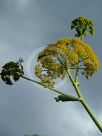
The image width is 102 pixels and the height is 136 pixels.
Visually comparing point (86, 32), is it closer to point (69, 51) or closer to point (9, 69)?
point (69, 51)

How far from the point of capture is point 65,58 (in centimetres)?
1098

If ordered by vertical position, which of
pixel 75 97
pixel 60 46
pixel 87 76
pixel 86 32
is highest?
pixel 86 32

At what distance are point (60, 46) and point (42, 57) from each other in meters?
0.67

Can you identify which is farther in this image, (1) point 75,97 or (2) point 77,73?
(2) point 77,73

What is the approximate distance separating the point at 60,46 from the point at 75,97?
1.79 m

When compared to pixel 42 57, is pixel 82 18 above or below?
above

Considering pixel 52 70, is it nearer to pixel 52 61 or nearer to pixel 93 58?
pixel 52 61

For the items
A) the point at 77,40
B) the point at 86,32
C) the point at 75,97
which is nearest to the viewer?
the point at 75,97

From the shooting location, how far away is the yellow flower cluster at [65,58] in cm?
1093

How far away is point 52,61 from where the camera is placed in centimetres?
1108

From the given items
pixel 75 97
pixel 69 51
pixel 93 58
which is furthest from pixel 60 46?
pixel 75 97

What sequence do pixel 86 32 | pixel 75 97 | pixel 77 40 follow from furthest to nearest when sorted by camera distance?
pixel 86 32, pixel 77 40, pixel 75 97

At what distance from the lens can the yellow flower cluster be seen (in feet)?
35.9

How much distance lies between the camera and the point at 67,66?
1101 centimetres
